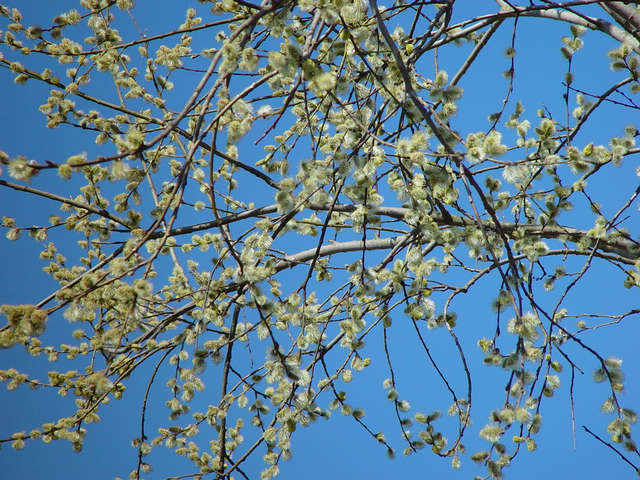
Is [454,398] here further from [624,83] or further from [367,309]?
[624,83]

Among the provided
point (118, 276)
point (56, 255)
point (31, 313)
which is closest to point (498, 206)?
point (118, 276)

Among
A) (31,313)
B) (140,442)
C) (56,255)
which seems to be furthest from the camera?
(56,255)

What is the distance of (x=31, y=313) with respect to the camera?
1119 millimetres

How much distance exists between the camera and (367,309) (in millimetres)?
2045

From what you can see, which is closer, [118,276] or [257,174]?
[118,276]

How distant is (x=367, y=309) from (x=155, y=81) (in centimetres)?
127

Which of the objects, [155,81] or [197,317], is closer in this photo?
[197,317]

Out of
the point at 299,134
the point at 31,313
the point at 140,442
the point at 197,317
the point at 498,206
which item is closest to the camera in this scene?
the point at 31,313

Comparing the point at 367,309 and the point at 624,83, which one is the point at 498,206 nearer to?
the point at 367,309

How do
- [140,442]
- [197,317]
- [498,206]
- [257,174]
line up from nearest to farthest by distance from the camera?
1. [197,317]
2. [498,206]
3. [257,174]
4. [140,442]

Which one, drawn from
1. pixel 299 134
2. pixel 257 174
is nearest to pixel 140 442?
pixel 257 174

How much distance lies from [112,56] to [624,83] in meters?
1.72

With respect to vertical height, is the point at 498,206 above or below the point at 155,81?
below

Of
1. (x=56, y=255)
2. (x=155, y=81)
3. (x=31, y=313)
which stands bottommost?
(x=31, y=313)
